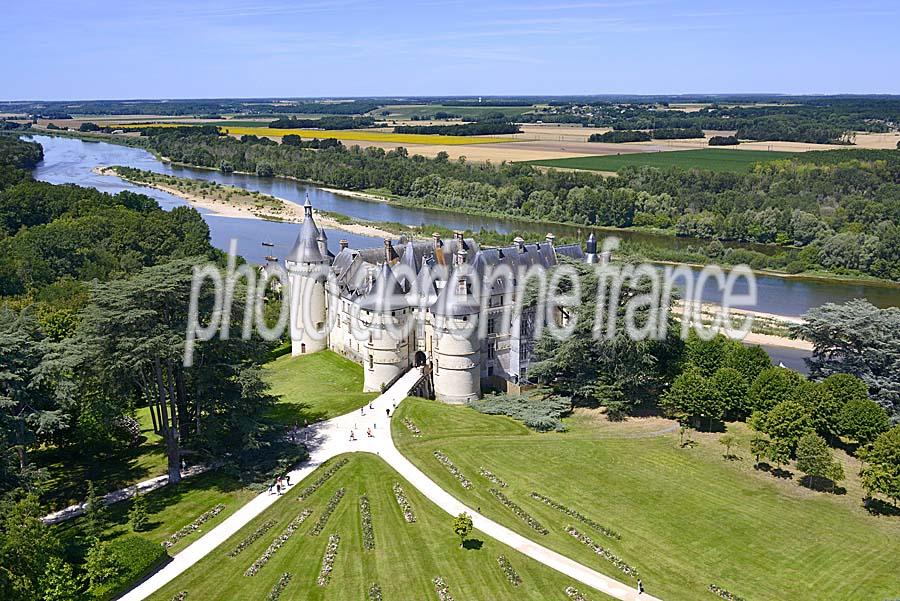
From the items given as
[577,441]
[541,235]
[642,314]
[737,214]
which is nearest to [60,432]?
[577,441]

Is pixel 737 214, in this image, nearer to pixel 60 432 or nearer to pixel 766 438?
pixel 766 438

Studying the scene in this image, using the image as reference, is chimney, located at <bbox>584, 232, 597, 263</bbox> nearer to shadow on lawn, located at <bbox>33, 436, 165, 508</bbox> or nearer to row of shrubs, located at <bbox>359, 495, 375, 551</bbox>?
row of shrubs, located at <bbox>359, 495, 375, 551</bbox>

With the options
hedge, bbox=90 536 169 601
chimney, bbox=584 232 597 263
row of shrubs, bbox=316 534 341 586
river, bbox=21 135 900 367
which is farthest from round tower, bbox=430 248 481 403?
river, bbox=21 135 900 367

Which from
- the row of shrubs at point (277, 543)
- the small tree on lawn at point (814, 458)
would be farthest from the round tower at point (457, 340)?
the small tree on lawn at point (814, 458)

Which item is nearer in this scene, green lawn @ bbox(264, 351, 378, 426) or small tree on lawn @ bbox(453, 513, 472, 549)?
small tree on lawn @ bbox(453, 513, 472, 549)

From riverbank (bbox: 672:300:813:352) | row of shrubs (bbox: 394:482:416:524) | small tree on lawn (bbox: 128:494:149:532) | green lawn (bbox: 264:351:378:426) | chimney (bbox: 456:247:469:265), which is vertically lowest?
riverbank (bbox: 672:300:813:352)

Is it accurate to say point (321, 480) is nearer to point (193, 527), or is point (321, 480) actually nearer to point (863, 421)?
→ point (193, 527)

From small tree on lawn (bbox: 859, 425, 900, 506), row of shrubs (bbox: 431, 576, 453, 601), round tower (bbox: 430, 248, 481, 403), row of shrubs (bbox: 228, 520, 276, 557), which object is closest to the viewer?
row of shrubs (bbox: 431, 576, 453, 601)
